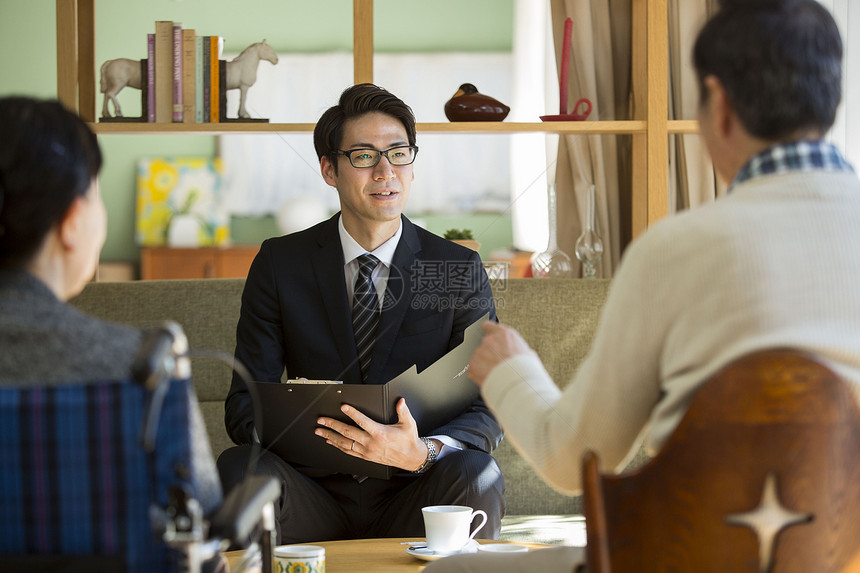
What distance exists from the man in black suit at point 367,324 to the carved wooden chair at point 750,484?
1.03 meters

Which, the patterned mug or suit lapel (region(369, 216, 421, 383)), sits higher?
suit lapel (region(369, 216, 421, 383))

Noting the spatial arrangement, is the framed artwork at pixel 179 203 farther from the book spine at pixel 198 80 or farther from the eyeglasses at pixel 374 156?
the eyeglasses at pixel 374 156

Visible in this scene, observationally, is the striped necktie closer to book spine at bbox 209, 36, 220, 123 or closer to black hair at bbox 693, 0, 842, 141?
book spine at bbox 209, 36, 220, 123

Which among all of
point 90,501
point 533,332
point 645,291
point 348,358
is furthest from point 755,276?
point 533,332

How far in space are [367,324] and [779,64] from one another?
136cm

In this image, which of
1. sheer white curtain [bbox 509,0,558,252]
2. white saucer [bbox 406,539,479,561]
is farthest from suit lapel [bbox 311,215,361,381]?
sheer white curtain [bbox 509,0,558,252]

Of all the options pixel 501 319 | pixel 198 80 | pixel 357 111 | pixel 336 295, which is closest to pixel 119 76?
pixel 198 80

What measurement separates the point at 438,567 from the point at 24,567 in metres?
0.50

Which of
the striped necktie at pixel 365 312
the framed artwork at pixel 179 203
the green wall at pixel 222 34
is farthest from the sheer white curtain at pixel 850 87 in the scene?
the framed artwork at pixel 179 203

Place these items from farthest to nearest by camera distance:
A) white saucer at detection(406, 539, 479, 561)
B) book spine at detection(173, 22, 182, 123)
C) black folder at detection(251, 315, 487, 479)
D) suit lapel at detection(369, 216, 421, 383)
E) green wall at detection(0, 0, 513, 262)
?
green wall at detection(0, 0, 513, 262) < book spine at detection(173, 22, 182, 123) < suit lapel at detection(369, 216, 421, 383) < black folder at detection(251, 315, 487, 479) < white saucer at detection(406, 539, 479, 561)

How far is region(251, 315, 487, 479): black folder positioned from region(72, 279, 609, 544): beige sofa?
581 millimetres

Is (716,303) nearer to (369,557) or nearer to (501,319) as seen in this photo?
(369,557)

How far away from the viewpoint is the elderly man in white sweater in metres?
0.89

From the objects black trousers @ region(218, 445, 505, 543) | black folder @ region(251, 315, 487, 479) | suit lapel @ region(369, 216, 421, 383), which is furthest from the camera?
suit lapel @ region(369, 216, 421, 383)
